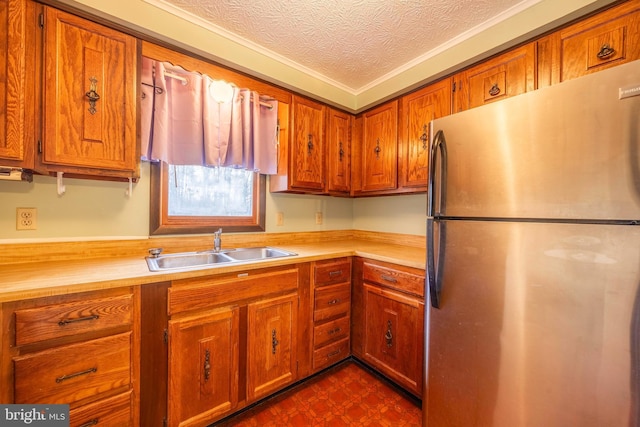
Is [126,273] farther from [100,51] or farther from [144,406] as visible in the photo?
[100,51]

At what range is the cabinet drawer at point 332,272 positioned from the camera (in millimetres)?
1819

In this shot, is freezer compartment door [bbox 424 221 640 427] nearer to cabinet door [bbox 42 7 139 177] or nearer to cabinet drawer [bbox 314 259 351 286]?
cabinet drawer [bbox 314 259 351 286]

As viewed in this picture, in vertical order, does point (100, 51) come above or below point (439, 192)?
above

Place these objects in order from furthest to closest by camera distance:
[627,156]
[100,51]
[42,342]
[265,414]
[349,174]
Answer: [349,174] → [265,414] → [100,51] → [42,342] → [627,156]

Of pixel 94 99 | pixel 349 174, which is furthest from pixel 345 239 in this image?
pixel 94 99

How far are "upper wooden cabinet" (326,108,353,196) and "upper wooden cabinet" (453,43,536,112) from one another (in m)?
0.96

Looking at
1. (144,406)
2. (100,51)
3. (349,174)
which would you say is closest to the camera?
(144,406)

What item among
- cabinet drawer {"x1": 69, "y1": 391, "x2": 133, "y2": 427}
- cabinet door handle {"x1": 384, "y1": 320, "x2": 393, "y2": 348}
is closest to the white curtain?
cabinet drawer {"x1": 69, "y1": 391, "x2": 133, "y2": 427}

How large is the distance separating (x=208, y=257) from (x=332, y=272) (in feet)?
2.94

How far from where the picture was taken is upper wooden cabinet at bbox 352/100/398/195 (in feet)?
7.06

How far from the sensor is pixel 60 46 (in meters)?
1.21

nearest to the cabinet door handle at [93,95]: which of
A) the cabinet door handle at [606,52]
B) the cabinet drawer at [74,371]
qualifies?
the cabinet drawer at [74,371]

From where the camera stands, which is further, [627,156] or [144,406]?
[144,406]

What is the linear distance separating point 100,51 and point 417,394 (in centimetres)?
262
